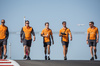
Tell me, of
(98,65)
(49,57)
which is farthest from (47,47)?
(98,65)

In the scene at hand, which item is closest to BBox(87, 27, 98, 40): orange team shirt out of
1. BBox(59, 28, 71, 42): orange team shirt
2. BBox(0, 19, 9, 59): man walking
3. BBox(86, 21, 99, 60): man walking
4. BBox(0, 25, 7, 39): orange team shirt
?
BBox(86, 21, 99, 60): man walking

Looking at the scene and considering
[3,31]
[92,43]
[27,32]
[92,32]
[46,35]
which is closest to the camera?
[3,31]

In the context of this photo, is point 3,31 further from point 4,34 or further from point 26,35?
point 26,35

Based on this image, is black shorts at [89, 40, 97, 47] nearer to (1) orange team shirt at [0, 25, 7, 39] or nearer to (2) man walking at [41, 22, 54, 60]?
(2) man walking at [41, 22, 54, 60]

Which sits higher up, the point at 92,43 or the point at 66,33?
the point at 66,33

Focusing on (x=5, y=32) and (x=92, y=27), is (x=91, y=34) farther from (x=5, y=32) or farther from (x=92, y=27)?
(x=5, y=32)

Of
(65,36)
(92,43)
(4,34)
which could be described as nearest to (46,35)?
(65,36)

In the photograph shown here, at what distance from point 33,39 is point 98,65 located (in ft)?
16.2

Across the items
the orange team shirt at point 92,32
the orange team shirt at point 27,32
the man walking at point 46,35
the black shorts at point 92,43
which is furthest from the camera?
the black shorts at point 92,43

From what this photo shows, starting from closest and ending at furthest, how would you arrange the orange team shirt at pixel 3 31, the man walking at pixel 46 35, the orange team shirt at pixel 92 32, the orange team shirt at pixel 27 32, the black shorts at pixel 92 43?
the orange team shirt at pixel 3 31, the orange team shirt at pixel 27 32, the man walking at pixel 46 35, the orange team shirt at pixel 92 32, the black shorts at pixel 92 43

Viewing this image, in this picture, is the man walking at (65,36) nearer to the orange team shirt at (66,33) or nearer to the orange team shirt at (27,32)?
the orange team shirt at (66,33)

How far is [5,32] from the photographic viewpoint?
611 inches

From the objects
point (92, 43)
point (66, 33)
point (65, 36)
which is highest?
point (66, 33)

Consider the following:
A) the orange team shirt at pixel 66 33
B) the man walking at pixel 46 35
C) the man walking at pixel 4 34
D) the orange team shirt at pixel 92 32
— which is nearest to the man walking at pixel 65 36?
the orange team shirt at pixel 66 33
